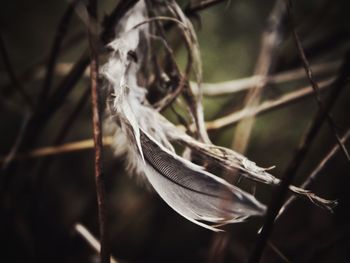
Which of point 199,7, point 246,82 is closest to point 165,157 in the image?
point 199,7

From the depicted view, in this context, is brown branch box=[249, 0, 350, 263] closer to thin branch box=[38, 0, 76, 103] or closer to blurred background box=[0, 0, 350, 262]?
thin branch box=[38, 0, 76, 103]

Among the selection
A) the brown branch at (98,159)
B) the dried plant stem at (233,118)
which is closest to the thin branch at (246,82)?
the dried plant stem at (233,118)

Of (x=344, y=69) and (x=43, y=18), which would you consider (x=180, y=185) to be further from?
(x=43, y=18)

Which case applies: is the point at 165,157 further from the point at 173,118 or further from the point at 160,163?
the point at 173,118

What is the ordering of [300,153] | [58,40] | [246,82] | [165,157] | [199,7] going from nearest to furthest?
[300,153] → [165,157] → [199,7] → [58,40] → [246,82]

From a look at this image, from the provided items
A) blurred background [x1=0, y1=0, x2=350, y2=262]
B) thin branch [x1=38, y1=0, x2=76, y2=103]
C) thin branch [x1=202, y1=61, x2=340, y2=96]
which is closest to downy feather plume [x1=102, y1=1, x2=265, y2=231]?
thin branch [x1=38, y1=0, x2=76, y2=103]

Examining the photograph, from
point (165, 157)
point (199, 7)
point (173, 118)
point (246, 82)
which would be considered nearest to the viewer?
point (165, 157)

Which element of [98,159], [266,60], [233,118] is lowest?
[98,159]

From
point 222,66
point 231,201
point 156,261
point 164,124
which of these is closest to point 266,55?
point 164,124
